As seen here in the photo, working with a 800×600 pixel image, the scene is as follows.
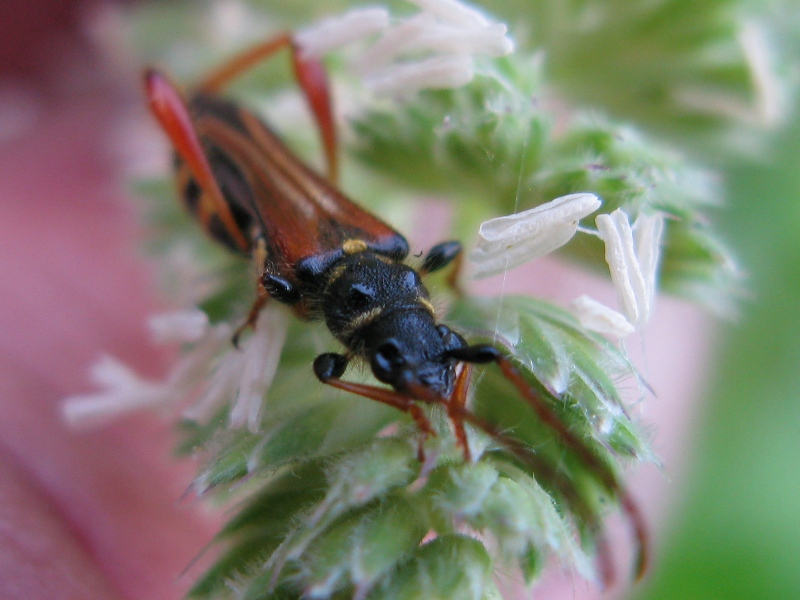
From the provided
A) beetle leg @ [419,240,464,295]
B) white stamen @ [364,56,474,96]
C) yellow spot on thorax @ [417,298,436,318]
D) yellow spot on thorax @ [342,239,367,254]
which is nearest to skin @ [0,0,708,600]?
beetle leg @ [419,240,464,295]

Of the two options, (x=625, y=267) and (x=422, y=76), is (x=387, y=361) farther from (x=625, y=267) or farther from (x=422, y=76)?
(x=422, y=76)

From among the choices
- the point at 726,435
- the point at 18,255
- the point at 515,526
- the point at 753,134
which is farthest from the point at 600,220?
the point at 18,255

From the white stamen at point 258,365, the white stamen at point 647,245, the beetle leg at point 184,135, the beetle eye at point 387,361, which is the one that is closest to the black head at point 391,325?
the beetle eye at point 387,361

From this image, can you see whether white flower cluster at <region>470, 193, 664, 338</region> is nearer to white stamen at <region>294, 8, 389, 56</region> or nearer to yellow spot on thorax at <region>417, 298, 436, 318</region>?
yellow spot on thorax at <region>417, 298, 436, 318</region>

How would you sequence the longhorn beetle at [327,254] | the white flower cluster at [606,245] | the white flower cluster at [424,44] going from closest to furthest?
1. the longhorn beetle at [327,254]
2. the white flower cluster at [606,245]
3. the white flower cluster at [424,44]

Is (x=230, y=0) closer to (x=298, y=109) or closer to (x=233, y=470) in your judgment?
(x=298, y=109)

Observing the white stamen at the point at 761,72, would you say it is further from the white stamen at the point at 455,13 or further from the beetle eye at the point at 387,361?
the beetle eye at the point at 387,361
